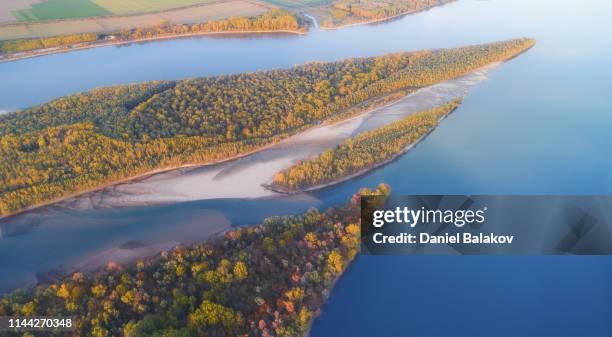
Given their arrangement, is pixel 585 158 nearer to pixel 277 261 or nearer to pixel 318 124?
pixel 318 124

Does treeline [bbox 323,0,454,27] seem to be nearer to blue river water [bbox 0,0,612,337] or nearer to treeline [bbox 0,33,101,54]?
blue river water [bbox 0,0,612,337]

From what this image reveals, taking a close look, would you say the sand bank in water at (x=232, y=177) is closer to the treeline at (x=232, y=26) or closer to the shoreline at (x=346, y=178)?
the shoreline at (x=346, y=178)

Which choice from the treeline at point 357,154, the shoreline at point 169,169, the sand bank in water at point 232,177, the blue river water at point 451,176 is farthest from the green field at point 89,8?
the treeline at point 357,154

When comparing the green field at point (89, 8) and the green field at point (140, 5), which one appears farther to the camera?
the green field at point (140, 5)

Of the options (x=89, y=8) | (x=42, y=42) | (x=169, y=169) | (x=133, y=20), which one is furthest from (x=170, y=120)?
(x=89, y=8)

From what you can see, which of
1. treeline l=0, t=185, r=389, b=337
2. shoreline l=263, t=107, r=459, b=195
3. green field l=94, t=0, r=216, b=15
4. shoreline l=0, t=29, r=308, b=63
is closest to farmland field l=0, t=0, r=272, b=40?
green field l=94, t=0, r=216, b=15

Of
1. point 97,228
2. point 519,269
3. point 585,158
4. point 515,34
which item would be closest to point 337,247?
point 519,269
